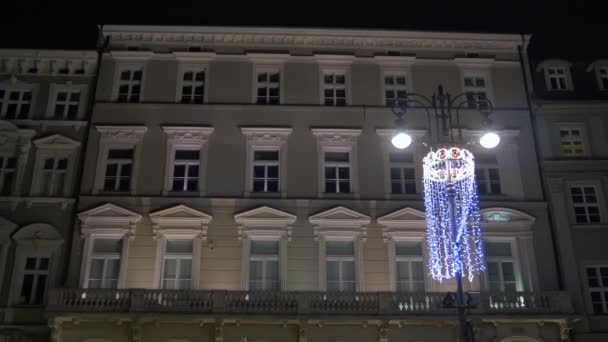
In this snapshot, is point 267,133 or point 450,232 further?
point 267,133

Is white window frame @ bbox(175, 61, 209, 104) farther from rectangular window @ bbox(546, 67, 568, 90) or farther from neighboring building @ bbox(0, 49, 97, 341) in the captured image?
rectangular window @ bbox(546, 67, 568, 90)

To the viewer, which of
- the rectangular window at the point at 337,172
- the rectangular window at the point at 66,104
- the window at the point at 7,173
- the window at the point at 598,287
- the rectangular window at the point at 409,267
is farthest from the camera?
the rectangular window at the point at 66,104

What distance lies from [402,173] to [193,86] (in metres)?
11.1

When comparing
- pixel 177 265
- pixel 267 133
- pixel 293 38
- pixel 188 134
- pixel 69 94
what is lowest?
pixel 177 265

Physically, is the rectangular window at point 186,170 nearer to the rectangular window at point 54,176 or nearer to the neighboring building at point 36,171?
the neighboring building at point 36,171

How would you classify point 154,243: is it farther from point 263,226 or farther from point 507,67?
point 507,67

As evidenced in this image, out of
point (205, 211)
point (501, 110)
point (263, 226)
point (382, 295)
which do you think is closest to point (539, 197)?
point (501, 110)

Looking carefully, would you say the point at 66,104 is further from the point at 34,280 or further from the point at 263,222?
the point at 263,222

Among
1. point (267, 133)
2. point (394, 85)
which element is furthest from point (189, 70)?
point (394, 85)

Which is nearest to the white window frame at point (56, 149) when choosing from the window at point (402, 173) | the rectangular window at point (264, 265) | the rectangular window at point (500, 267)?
the rectangular window at point (264, 265)

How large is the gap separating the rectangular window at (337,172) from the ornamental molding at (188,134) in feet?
18.8

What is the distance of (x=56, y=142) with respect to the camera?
98.9 ft

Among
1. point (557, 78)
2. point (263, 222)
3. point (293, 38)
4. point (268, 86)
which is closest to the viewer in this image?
point (263, 222)

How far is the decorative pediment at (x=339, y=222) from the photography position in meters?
28.7
